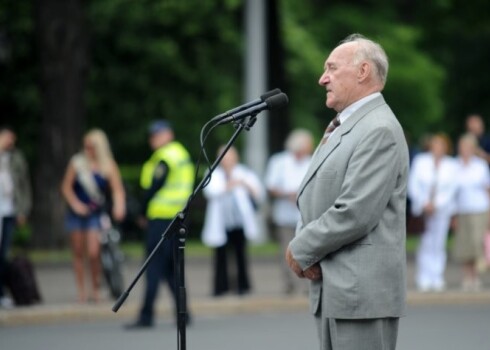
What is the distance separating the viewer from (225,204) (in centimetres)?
1722

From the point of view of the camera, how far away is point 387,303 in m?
6.40

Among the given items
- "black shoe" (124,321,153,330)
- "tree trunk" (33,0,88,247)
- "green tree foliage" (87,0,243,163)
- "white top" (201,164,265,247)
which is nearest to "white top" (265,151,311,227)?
"white top" (201,164,265,247)

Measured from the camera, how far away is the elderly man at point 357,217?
638cm

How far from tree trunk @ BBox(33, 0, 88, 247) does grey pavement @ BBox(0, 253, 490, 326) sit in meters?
3.54

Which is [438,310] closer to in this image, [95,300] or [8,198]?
[95,300]

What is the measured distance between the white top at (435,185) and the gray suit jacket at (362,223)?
38.5ft

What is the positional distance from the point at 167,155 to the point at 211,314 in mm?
2674

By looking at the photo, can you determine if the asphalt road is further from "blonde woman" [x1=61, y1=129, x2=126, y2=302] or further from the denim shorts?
the denim shorts

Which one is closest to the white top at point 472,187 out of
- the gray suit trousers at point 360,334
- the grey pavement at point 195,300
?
the grey pavement at point 195,300

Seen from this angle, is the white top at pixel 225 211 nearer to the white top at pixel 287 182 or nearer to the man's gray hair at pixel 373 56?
the white top at pixel 287 182

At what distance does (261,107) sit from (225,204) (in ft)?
33.5

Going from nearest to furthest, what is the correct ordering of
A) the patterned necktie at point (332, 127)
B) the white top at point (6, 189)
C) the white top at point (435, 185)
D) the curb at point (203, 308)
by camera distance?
the patterned necktie at point (332, 127) → the curb at point (203, 308) → the white top at point (6, 189) → the white top at point (435, 185)

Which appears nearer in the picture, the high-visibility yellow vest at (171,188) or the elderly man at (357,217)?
the elderly man at (357,217)

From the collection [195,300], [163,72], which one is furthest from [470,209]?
[163,72]
